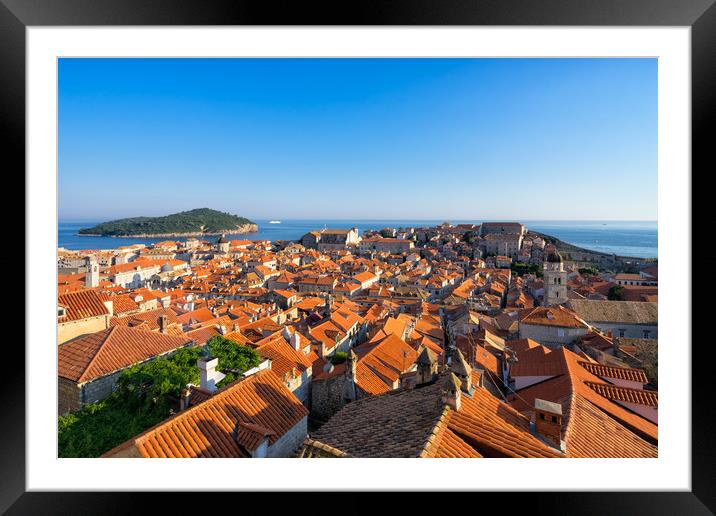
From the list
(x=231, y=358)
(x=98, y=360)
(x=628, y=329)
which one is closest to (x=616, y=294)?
(x=628, y=329)

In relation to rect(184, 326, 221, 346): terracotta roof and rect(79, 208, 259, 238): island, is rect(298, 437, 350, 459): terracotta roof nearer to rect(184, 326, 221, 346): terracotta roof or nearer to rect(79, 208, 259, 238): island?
rect(184, 326, 221, 346): terracotta roof

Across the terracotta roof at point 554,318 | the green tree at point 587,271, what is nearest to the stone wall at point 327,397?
the terracotta roof at point 554,318

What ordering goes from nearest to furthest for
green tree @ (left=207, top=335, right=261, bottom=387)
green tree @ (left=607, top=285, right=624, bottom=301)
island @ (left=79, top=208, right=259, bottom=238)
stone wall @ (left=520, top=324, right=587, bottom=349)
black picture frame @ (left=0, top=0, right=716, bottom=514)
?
1. black picture frame @ (left=0, top=0, right=716, bottom=514)
2. green tree @ (left=207, top=335, right=261, bottom=387)
3. stone wall @ (left=520, top=324, right=587, bottom=349)
4. green tree @ (left=607, top=285, right=624, bottom=301)
5. island @ (left=79, top=208, right=259, bottom=238)

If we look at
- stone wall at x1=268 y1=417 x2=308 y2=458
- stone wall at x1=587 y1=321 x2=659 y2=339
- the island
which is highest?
the island

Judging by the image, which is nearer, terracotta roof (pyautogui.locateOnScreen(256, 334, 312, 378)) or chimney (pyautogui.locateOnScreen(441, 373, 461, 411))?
chimney (pyautogui.locateOnScreen(441, 373, 461, 411))

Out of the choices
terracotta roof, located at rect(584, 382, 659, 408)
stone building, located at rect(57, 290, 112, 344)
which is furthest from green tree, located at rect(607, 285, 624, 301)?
stone building, located at rect(57, 290, 112, 344)

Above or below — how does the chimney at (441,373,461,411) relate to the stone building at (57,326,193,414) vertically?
Result: above
